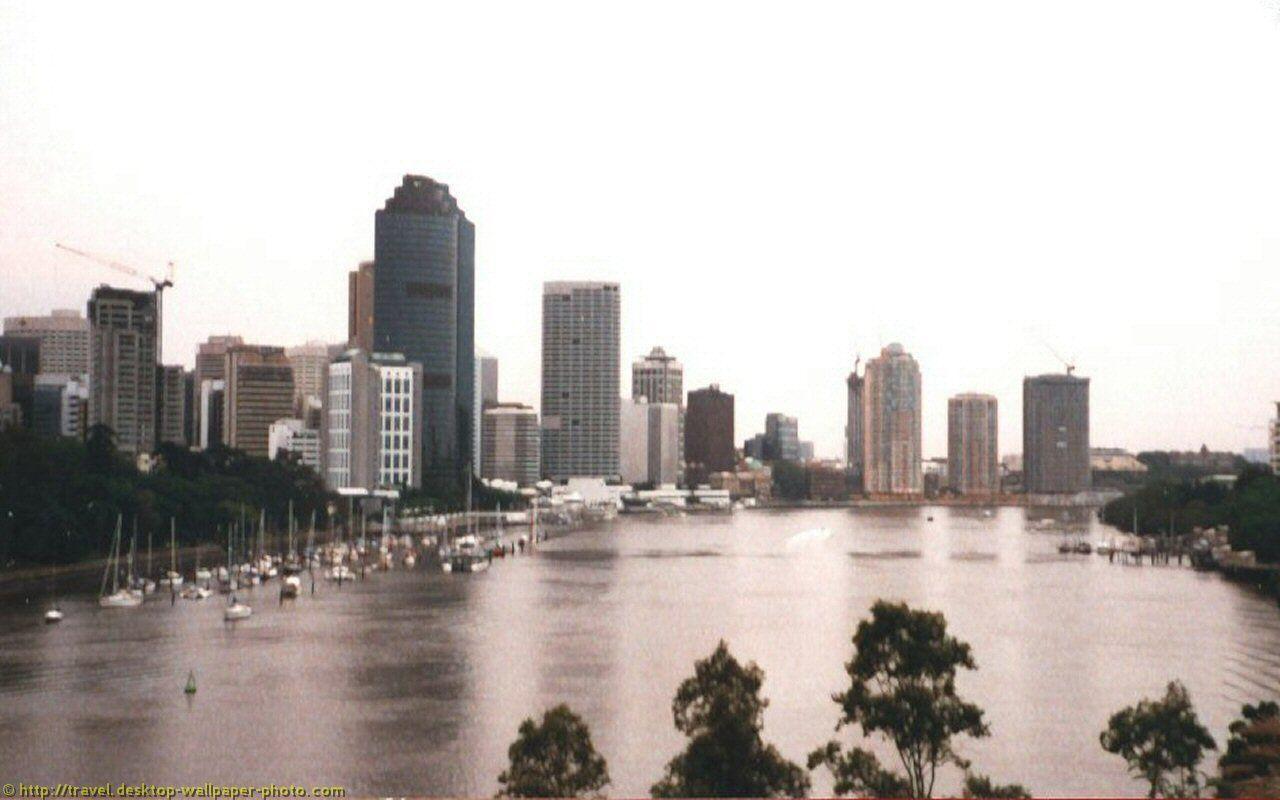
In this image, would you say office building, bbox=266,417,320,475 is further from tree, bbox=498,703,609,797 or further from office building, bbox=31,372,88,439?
tree, bbox=498,703,609,797

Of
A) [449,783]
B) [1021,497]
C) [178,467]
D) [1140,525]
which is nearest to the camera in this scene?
[449,783]

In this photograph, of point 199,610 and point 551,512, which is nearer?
point 199,610

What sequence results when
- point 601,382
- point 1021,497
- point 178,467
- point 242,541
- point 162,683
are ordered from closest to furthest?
point 162,683
point 242,541
point 178,467
point 601,382
point 1021,497

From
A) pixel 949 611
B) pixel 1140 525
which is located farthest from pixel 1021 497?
pixel 949 611

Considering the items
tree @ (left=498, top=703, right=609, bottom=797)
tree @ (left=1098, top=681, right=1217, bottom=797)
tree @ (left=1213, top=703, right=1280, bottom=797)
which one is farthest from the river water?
tree @ (left=498, top=703, right=609, bottom=797)

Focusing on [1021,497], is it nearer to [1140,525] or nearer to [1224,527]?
[1140,525]
